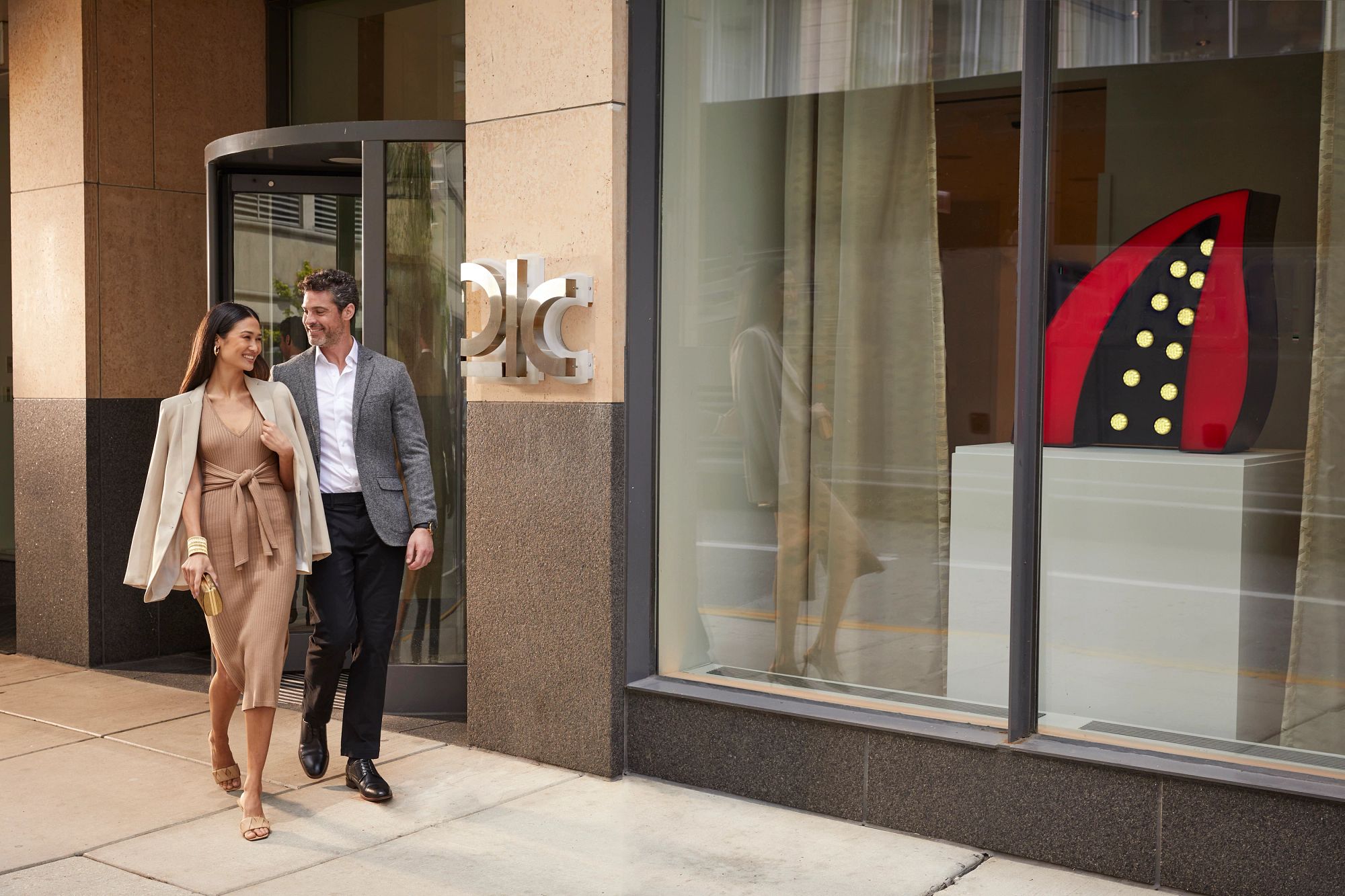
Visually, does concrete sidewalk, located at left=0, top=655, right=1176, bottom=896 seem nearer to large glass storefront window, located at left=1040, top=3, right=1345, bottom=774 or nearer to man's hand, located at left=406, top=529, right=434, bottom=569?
large glass storefront window, located at left=1040, top=3, right=1345, bottom=774

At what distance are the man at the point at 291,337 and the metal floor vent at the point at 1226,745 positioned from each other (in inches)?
181

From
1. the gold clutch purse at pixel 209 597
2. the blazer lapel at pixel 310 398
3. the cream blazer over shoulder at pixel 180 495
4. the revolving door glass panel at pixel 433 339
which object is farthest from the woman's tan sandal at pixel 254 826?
the revolving door glass panel at pixel 433 339

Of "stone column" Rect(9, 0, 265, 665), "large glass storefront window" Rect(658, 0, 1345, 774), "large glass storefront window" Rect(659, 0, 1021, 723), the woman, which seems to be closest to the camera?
"large glass storefront window" Rect(658, 0, 1345, 774)

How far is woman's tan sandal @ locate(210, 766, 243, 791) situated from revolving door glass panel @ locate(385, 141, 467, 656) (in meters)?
1.35

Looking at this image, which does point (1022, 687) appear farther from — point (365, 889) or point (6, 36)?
point (6, 36)

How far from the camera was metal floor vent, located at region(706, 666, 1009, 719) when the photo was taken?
4.83 m

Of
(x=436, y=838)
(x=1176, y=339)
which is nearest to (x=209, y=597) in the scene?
(x=436, y=838)

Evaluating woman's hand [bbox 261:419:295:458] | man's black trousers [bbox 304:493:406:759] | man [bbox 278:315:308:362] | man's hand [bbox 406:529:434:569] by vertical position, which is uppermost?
man [bbox 278:315:308:362]

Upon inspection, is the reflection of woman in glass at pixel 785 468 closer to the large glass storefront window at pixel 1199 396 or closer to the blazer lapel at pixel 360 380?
the large glass storefront window at pixel 1199 396

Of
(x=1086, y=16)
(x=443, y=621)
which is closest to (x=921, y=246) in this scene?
(x=1086, y=16)

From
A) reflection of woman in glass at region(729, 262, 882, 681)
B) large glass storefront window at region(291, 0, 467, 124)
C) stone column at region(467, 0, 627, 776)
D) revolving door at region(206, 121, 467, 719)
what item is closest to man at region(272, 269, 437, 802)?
stone column at region(467, 0, 627, 776)

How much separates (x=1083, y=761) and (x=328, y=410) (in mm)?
2985

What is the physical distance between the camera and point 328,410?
5.08m

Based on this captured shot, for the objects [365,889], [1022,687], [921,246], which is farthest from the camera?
[921,246]
